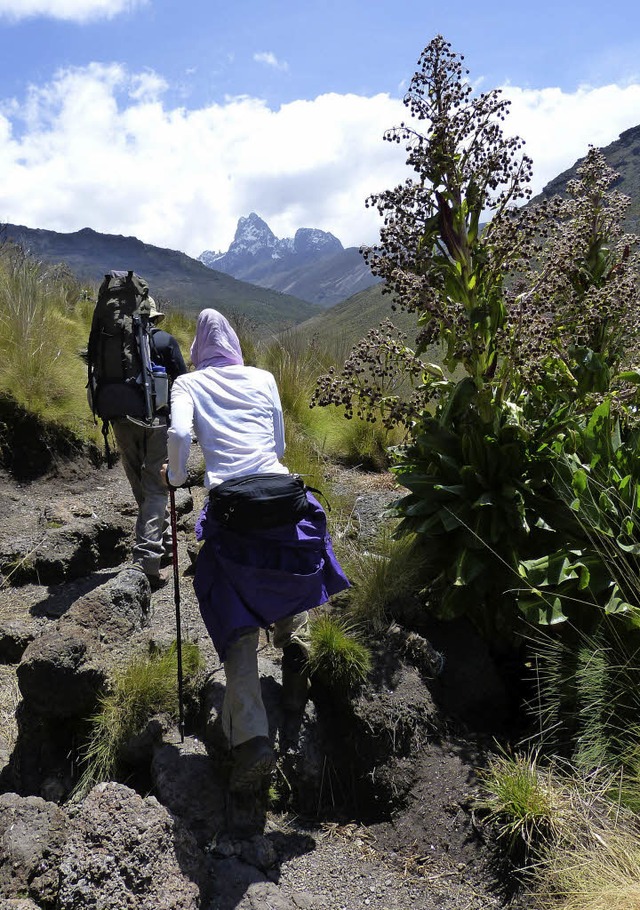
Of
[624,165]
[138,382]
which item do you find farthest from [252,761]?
[624,165]

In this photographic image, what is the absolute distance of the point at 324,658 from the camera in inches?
143

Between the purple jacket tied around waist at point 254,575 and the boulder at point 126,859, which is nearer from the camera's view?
the boulder at point 126,859

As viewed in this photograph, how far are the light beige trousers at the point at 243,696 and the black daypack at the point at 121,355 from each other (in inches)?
79.8

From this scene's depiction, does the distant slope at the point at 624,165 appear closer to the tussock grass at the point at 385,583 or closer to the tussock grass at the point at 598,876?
the tussock grass at the point at 385,583

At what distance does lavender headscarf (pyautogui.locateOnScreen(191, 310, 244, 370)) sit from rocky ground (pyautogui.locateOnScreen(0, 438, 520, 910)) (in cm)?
145

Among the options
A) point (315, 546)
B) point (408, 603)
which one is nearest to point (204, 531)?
point (315, 546)

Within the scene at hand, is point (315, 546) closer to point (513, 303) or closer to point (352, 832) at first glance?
point (352, 832)

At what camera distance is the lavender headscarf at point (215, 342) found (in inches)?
137

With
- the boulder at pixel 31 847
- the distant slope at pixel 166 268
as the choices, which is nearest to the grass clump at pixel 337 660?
the boulder at pixel 31 847

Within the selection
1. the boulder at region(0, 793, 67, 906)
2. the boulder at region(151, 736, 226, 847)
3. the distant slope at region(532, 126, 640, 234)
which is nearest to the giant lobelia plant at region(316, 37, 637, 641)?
the boulder at region(151, 736, 226, 847)

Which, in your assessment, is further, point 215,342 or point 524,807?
point 215,342

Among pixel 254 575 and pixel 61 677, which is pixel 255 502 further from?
pixel 61 677

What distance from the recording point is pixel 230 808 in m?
3.12

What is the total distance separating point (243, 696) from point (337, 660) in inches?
27.3
